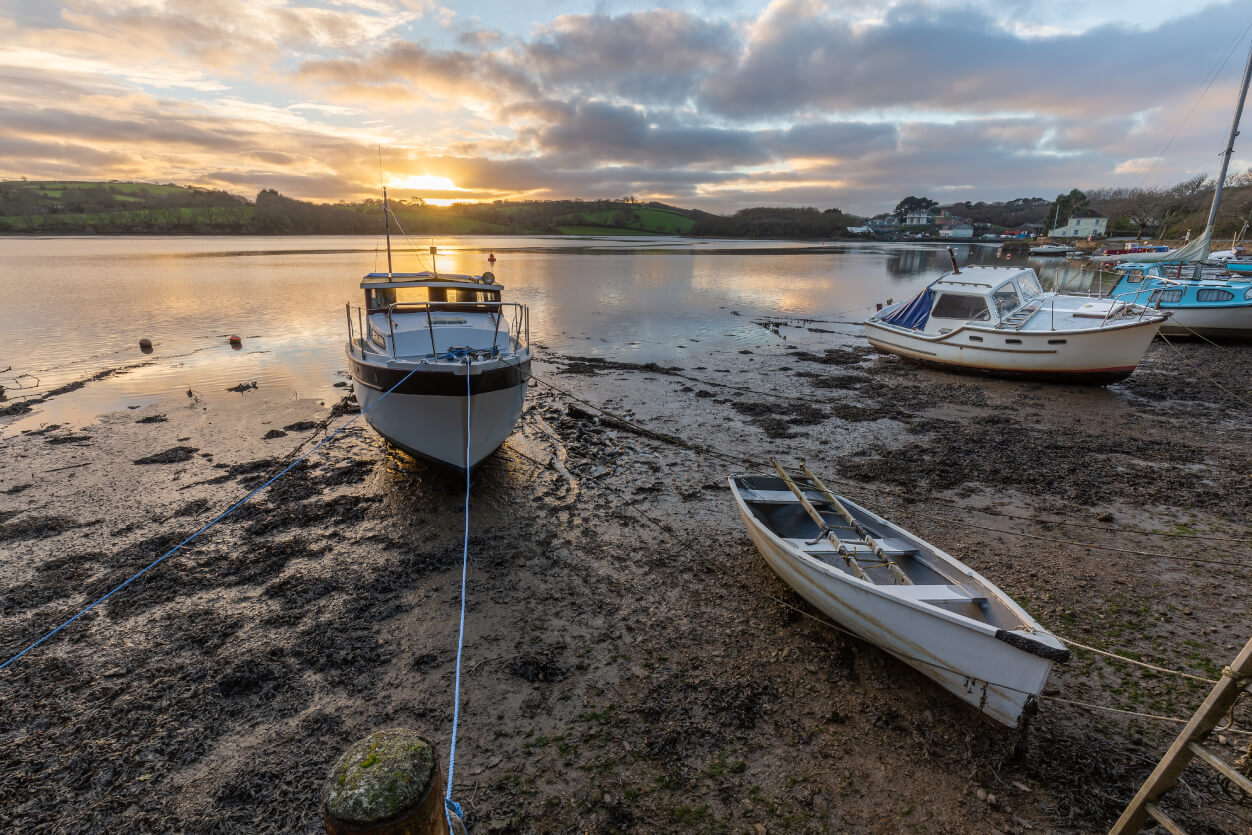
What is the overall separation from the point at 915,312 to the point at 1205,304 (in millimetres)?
13179

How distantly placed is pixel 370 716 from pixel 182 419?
1254cm

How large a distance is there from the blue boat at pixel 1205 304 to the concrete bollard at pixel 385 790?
29582 mm

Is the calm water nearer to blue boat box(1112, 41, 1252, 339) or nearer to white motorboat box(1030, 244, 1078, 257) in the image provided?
blue boat box(1112, 41, 1252, 339)

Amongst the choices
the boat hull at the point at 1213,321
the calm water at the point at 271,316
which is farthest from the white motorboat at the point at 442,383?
the boat hull at the point at 1213,321

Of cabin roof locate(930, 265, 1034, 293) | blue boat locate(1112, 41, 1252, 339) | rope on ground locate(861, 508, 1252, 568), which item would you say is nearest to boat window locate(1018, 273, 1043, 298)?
cabin roof locate(930, 265, 1034, 293)

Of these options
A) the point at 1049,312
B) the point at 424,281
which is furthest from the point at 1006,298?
the point at 424,281

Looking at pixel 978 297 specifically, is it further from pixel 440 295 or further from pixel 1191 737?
pixel 1191 737

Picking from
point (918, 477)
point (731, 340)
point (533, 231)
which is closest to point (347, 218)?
point (533, 231)

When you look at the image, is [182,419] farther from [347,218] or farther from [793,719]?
[347,218]

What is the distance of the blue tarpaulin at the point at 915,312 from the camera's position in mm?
19250

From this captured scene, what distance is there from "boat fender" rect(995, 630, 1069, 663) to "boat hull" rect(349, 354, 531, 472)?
768 cm

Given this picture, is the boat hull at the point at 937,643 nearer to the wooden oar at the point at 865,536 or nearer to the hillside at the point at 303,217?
the wooden oar at the point at 865,536

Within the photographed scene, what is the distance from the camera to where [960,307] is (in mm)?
18469

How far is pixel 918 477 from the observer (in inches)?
418
